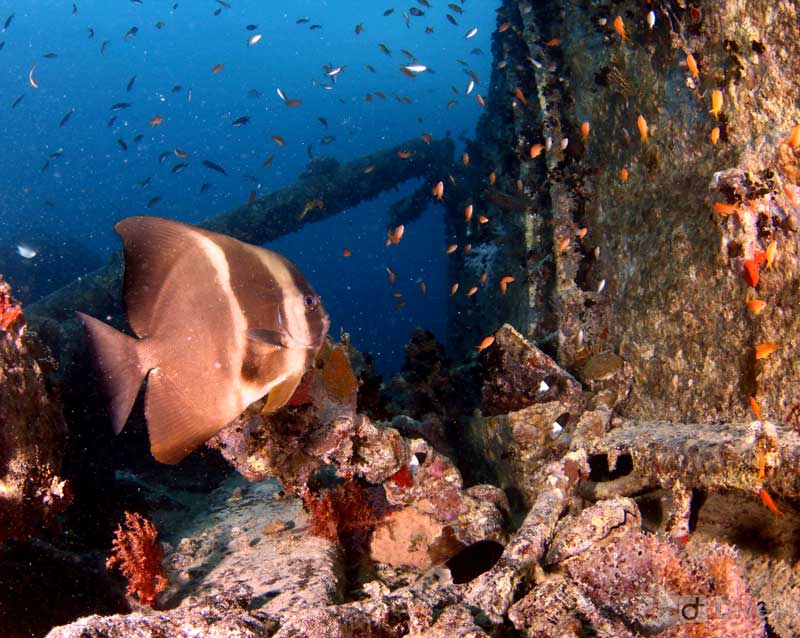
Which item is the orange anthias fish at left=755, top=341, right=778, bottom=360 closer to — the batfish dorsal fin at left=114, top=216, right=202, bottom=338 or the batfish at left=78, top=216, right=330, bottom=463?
the batfish at left=78, top=216, right=330, bottom=463

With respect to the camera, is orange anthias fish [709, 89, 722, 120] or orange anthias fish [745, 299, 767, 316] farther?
orange anthias fish [709, 89, 722, 120]

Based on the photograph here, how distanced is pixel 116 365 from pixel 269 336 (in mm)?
564

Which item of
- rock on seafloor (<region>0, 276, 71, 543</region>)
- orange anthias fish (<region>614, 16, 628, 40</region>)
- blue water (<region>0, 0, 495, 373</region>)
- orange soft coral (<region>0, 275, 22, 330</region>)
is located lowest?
blue water (<region>0, 0, 495, 373</region>)

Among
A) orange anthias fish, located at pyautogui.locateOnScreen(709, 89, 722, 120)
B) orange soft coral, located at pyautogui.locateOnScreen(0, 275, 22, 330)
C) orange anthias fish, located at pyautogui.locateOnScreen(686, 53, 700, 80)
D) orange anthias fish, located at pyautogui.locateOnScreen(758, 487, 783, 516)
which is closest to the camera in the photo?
orange anthias fish, located at pyautogui.locateOnScreen(758, 487, 783, 516)

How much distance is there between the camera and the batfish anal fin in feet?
6.25

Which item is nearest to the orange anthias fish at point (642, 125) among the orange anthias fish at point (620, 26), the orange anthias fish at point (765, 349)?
the orange anthias fish at point (620, 26)

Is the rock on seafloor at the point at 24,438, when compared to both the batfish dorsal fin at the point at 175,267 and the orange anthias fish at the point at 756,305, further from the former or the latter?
the orange anthias fish at the point at 756,305

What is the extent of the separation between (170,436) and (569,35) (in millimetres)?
6408

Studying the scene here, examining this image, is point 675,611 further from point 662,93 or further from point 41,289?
point 41,289

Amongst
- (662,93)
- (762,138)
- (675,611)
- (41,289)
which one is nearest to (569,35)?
(662,93)

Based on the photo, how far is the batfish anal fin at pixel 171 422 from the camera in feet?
6.25

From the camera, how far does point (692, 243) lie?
4.07m

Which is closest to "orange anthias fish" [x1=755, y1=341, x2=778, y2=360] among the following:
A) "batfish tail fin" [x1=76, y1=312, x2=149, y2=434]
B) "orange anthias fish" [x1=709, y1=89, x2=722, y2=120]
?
"orange anthias fish" [x1=709, y1=89, x2=722, y2=120]

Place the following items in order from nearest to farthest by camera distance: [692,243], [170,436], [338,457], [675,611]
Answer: [170,436], [675,611], [338,457], [692,243]
